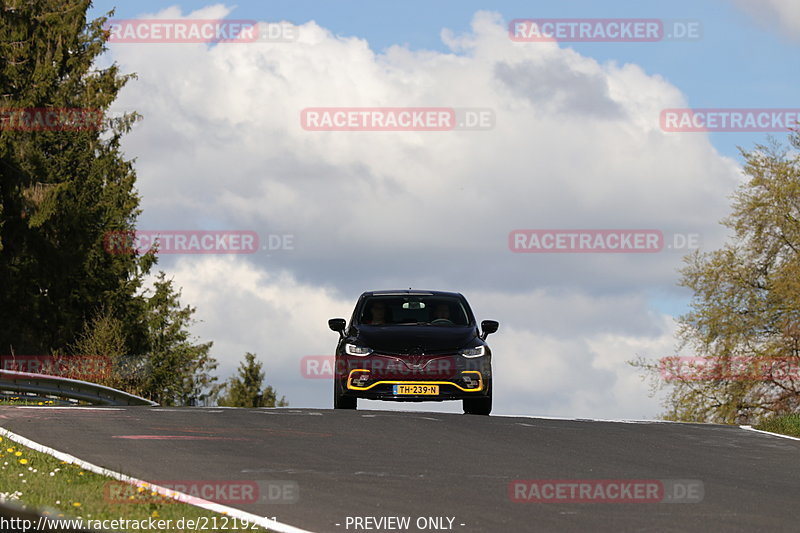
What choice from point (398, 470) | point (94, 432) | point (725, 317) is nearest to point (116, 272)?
point (725, 317)

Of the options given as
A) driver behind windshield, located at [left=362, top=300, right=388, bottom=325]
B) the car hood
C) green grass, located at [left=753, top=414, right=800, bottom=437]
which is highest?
driver behind windshield, located at [left=362, top=300, right=388, bottom=325]

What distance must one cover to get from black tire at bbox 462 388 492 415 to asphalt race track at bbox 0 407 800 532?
87 centimetres

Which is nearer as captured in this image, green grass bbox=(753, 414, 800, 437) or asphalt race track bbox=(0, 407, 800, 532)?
asphalt race track bbox=(0, 407, 800, 532)

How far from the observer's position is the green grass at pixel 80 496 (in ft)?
29.0

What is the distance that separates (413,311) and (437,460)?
25.5 ft

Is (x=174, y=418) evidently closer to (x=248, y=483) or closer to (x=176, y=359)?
(x=248, y=483)

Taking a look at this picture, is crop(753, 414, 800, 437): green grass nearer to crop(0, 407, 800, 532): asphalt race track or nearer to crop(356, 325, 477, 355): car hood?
crop(0, 407, 800, 532): asphalt race track

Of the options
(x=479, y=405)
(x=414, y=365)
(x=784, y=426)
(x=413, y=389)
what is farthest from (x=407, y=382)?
(x=784, y=426)

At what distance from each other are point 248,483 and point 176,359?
45200 mm

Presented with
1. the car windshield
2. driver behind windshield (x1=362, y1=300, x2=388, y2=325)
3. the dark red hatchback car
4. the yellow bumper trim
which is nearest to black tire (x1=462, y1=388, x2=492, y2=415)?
the dark red hatchback car

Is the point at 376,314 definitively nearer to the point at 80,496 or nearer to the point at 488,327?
the point at 488,327

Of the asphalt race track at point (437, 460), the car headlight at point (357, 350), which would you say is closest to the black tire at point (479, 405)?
the asphalt race track at point (437, 460)

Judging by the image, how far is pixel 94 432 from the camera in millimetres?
14023

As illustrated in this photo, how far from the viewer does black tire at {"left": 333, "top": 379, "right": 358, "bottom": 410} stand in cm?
1898
